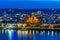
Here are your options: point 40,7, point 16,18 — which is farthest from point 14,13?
point 40,7

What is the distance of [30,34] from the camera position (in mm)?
4434

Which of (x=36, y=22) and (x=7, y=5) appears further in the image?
(x=36, y=22)

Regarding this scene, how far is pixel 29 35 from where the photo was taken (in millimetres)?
4480

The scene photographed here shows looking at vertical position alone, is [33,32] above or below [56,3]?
below

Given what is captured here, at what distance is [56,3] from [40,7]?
26 cm

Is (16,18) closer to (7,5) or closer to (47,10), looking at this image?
(7,5)

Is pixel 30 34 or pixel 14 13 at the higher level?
pixel 14 13

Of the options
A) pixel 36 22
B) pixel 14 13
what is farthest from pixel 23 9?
pixel 36 22

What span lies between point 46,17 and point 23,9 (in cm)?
39

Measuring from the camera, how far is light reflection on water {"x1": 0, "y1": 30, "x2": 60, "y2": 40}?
172 inches

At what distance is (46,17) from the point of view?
4.18 m

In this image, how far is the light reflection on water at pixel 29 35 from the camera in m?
4.36

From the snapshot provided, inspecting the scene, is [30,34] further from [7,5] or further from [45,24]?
[7,5]

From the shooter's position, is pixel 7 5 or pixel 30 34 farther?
pixel 30 34
